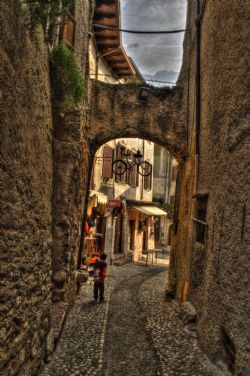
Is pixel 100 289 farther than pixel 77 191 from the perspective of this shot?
Yes

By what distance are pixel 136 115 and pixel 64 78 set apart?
13.6 feet

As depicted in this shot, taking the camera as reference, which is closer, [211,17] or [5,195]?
[5,195]

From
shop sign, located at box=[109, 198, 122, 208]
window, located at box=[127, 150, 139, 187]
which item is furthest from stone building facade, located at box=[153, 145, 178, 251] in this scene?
shop sign, located at box=[109, 198, 122, 208]

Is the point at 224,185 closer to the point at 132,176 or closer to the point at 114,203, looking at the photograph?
the point at 114,203

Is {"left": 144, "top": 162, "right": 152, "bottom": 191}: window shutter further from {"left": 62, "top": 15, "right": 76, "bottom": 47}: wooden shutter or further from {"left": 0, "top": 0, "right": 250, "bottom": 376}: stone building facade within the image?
{"left": 62, "top": 15, "right": 76, "bottom": 47}: wooden shutter

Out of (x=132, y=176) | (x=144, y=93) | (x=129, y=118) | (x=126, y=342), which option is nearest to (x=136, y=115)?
(x=129, y=118)

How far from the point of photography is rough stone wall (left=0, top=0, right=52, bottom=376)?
12.6 feet

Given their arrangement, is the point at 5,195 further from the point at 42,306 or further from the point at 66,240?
the point at 66,240

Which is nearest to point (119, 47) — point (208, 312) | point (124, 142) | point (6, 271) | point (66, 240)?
point (124, 142)

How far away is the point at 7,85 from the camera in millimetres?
3949

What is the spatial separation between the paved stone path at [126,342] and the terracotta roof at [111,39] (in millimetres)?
10262

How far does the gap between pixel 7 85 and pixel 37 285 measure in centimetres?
278

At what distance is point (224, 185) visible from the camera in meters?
6.02

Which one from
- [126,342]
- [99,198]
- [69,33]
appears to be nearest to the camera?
[126,342]
